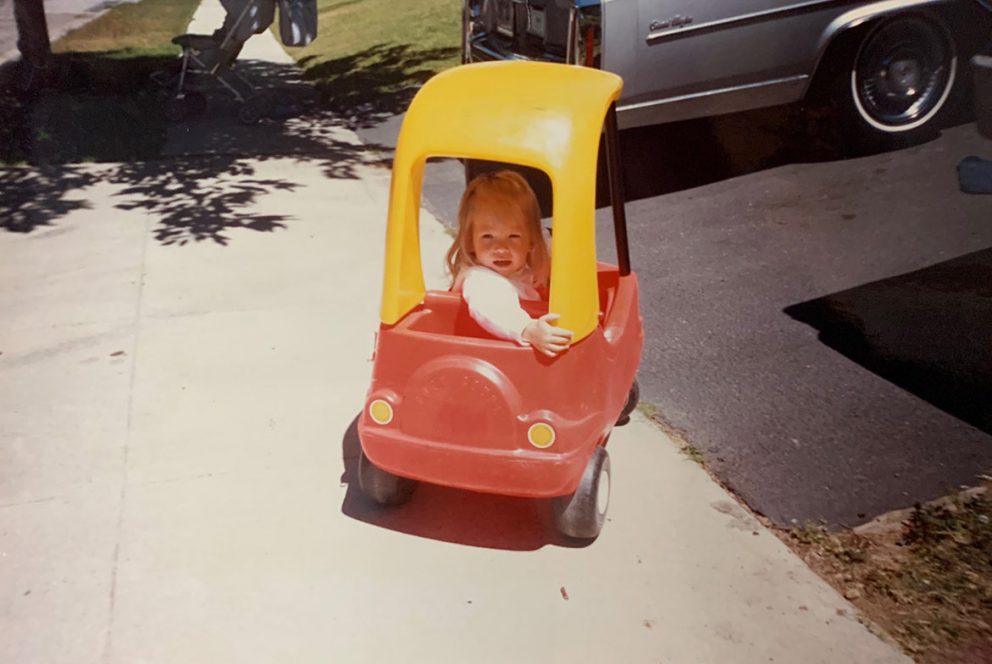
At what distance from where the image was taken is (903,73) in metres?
6.86

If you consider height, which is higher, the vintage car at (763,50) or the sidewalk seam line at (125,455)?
the vintage car at (763,50)

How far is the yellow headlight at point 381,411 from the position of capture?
10.6 ft

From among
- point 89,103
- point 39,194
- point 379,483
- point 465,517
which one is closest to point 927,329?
point 465,517

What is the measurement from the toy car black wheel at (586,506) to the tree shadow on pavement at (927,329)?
1.71m

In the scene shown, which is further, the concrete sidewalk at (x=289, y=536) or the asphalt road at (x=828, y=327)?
the asphalt road at (x=828, y=327)

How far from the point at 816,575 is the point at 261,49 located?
14.0 meters

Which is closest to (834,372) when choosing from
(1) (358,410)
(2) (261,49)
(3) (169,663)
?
(1) (358,410)

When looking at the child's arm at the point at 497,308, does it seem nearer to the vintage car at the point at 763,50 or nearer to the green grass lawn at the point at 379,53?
the vintage car at the point at 763,50

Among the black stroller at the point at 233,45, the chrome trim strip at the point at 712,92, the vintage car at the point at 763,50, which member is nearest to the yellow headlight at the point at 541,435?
the vintage car at the point at 763,50

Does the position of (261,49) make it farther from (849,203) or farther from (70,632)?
(70,632)

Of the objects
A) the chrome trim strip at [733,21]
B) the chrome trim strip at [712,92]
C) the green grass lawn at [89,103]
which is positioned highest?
the chrome trim strip at [733,21]

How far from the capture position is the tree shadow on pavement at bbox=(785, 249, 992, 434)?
13.8 ft

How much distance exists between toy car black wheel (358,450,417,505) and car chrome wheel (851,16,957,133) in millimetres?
4957

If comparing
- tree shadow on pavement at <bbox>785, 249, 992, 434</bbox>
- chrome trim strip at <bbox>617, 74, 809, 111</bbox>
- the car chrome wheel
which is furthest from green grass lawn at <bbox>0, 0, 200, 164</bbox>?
tree shadow on pavement at <bbox>785, 249, 992, 434</bbox>
